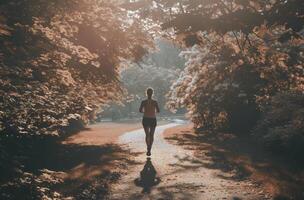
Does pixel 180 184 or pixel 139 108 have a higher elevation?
pixel 139 108

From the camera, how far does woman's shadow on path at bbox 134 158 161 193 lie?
10281mm

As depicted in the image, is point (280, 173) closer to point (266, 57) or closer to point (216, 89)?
point (266, 57)

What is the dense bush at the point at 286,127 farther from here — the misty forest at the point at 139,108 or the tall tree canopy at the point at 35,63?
the tall tree canopy at the point at 35,63

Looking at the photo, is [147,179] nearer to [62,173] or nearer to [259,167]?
[259,167]

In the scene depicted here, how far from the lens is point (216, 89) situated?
27.5 m

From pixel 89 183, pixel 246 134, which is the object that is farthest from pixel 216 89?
pixel 89 183

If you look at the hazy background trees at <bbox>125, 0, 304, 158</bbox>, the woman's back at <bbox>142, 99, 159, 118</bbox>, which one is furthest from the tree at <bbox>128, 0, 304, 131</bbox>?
the woman's back at <bbox>142, 99, 159, 118</bbox>

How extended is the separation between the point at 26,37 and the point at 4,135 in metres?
2.32

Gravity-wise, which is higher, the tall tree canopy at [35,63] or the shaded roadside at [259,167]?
the tall tree canopy at [35,63]

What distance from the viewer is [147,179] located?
11.1 metres

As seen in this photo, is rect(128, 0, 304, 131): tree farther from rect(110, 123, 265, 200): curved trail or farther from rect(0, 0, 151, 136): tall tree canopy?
rect(110, 123, 265, 200): curved trail

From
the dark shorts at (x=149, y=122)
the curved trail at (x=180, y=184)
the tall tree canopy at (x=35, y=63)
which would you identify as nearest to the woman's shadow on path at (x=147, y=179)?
the curved trail at (x=180, y=184)

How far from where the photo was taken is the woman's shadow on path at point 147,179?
10.3 m

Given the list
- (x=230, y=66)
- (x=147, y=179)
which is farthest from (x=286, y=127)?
(x=230, y=66)
